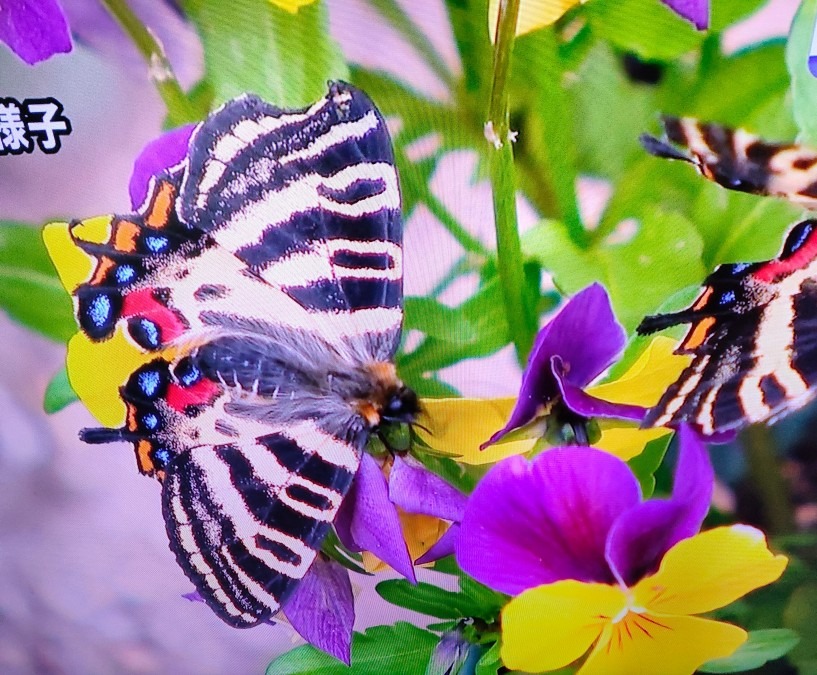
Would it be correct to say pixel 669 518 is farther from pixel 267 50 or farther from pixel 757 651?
pixel 267 50

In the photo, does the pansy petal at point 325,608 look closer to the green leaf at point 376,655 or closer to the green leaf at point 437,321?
the green leaf at point 376,655

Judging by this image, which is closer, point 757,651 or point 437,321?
point 437,321

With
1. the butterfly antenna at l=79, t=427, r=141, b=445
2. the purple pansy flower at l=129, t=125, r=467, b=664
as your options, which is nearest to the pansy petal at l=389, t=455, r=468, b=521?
the purple pansy flower at l=129, t=125, r=467, b=664

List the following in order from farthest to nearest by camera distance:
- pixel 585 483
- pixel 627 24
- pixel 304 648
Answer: pixel 304 648 → pixel 585 483 → pixel 627 24

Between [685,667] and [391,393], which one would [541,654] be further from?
[391,393]

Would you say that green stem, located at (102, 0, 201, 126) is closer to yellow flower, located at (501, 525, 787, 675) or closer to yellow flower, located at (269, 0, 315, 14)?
yellow flower, located at (269, 0, 315, 14)

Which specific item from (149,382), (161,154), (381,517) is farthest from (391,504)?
(161,154)

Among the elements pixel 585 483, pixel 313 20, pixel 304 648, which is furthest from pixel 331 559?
pixel 313 20
